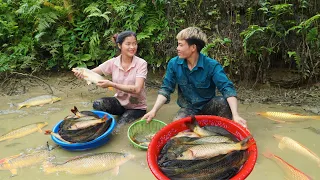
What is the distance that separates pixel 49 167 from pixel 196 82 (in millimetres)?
2003

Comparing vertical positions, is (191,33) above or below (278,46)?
above

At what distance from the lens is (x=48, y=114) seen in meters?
4.94

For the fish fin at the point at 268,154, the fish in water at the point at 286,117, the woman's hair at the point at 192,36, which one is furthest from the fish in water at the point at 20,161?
the fish in water at the point at 286,117

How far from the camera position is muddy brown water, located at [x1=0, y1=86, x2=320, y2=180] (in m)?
3.16

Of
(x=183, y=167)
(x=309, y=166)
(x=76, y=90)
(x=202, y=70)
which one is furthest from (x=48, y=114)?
(x=309, y=166)

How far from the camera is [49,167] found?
3363 millimetres

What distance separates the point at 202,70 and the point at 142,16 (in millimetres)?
2913

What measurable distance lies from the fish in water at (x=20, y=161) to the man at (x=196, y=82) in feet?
4.38

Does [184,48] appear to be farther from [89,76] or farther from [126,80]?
[89,76]

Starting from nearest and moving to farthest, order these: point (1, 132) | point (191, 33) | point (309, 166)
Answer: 1. point (309, 166)
2. point (191, 33)
3. point (1, 132)

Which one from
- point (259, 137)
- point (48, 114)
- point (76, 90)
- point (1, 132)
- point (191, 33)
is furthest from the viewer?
point (76, 90)

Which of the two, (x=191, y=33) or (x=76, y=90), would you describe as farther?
(x=76, y=90)

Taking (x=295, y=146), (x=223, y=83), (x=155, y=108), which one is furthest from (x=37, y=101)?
(x=295, y=146)

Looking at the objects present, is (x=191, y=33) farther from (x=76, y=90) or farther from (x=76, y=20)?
(x=76, y=20)
